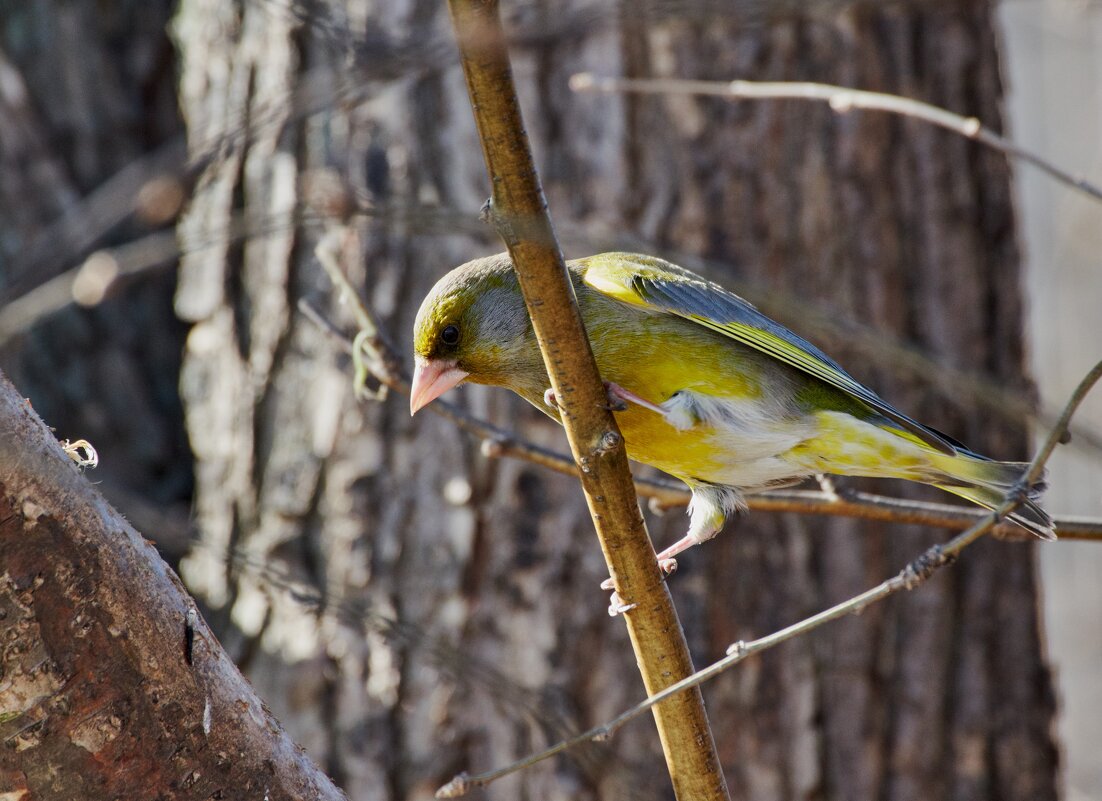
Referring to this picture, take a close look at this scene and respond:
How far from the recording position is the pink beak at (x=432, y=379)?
2861 millimetres

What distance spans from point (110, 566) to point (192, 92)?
3.49m

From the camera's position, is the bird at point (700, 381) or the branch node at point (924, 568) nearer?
the branch node at point (924, 568)

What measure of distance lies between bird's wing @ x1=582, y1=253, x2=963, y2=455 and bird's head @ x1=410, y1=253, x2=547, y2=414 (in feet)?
0.79

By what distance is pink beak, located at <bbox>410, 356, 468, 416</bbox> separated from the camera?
2.86 m

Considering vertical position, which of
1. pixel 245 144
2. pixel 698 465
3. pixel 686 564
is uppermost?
pixel 245 144

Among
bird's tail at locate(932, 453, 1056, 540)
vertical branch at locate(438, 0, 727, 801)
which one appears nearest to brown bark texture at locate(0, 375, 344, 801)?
vertical branch at locate(438, 0, 727, 801)

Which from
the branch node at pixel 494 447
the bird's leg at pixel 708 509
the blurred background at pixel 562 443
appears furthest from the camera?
the blurred background at pixel 562 443

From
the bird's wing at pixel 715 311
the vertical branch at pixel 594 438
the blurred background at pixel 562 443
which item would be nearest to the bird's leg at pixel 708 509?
the bird's wing at pixel 715 311

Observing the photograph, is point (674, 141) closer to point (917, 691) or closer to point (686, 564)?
point (686, 564)

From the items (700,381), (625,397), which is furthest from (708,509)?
(625,397)

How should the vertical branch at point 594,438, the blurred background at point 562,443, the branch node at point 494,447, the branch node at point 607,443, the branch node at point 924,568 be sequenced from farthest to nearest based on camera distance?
the blurred background at point 562,443, the branch node at point 494,447, the branch node at point 607,443, the branch node at point 924,568, the vertical branch at point 594,438

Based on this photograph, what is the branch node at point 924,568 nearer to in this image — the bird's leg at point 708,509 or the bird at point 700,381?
the bird at point 700,381

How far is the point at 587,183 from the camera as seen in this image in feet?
13.8

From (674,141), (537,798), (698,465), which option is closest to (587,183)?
(674,141)
